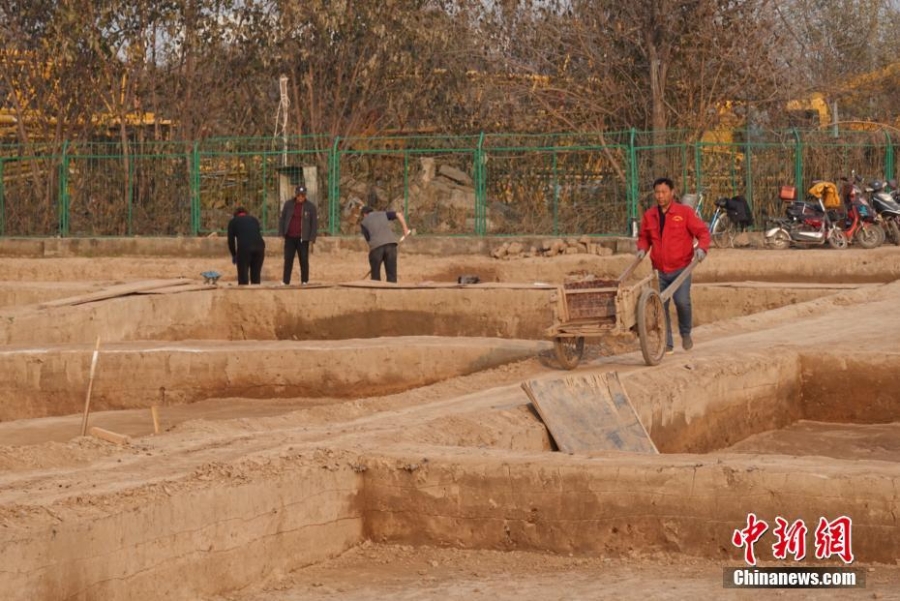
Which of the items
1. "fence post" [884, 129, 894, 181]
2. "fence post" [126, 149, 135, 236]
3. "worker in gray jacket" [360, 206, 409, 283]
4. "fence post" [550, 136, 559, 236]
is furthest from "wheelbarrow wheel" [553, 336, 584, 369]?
"fence post" [126, 149, 135, 236]

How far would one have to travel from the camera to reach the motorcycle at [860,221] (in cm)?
2319

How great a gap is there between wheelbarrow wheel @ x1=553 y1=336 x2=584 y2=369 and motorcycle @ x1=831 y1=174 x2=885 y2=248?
39.7 feet

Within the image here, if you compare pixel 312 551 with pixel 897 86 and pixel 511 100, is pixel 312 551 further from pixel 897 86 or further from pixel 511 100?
pixel 897 86

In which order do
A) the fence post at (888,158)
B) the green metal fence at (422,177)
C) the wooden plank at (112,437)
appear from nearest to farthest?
the wooden plank at (112,437)
the fence post at (888,158)
the green metal fence at (422,177)

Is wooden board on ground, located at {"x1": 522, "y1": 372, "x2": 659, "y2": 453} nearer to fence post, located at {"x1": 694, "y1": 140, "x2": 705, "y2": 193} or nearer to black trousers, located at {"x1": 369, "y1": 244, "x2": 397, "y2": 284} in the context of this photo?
black trousers, located at {"x1": 369, "y1": 244, "x2": 397, "y2": 284}

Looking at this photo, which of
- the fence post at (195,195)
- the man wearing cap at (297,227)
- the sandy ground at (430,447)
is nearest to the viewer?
the sandy ground at (430,447)

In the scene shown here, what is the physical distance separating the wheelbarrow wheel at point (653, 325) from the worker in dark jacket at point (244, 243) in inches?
357

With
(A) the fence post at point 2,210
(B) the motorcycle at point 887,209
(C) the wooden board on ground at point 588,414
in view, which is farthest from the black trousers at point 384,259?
(A) the fence post at point 2,210

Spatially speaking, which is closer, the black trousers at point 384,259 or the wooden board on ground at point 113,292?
the wooden board on ground at point 113,292

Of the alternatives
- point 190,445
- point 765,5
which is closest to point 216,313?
point 190,445

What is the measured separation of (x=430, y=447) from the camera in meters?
8.55

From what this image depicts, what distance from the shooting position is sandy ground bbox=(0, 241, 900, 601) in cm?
709

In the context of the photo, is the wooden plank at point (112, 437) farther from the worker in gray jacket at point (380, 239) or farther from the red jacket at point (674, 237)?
the worker in gray jacket at point (380, 239)

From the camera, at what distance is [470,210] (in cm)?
2644
